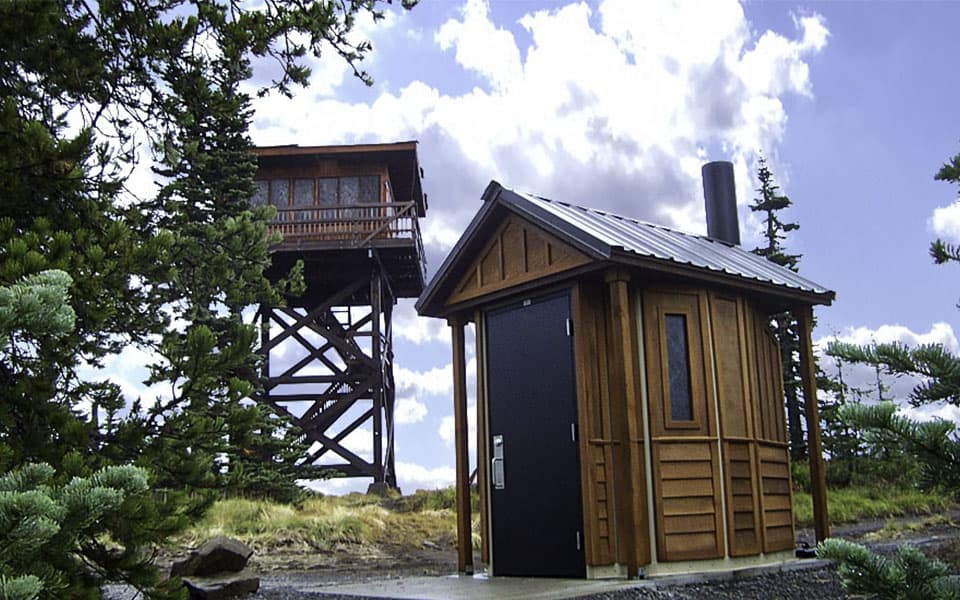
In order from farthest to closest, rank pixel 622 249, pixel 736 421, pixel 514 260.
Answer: pixel 514 260 < pixel 736 421 < pixel 622 249

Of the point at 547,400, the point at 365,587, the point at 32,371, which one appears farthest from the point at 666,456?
the point at 32,371

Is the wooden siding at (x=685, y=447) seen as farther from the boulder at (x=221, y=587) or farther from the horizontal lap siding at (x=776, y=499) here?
the boulder at (x=221, y=587)

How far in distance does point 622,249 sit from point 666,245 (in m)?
1.58

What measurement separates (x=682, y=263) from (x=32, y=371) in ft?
18.1

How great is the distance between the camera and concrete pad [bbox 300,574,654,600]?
7.20m

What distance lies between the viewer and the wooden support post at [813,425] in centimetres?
1009

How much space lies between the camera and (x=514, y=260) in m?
9.47

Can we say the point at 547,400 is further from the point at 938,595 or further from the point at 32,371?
the point at 938,595

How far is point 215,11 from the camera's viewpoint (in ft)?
24.4

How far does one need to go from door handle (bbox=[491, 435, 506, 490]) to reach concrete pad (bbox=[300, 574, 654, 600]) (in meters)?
0.89

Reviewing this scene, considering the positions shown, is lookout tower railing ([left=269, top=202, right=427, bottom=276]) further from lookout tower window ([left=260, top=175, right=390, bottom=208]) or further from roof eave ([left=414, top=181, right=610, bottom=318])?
roof eave ([left=414, top=181, right=610, bottom=318])

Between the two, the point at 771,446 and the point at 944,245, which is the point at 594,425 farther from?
the point at 944,245

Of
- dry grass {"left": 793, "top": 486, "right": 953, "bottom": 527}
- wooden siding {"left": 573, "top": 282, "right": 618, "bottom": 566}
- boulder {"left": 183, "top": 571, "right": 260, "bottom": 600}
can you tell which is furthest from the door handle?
dry grass {"left": 793, "top": 486, "right": 953, "bottom": 527}

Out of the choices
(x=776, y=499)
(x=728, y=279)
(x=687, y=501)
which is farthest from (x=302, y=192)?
(x=687, y=501)
